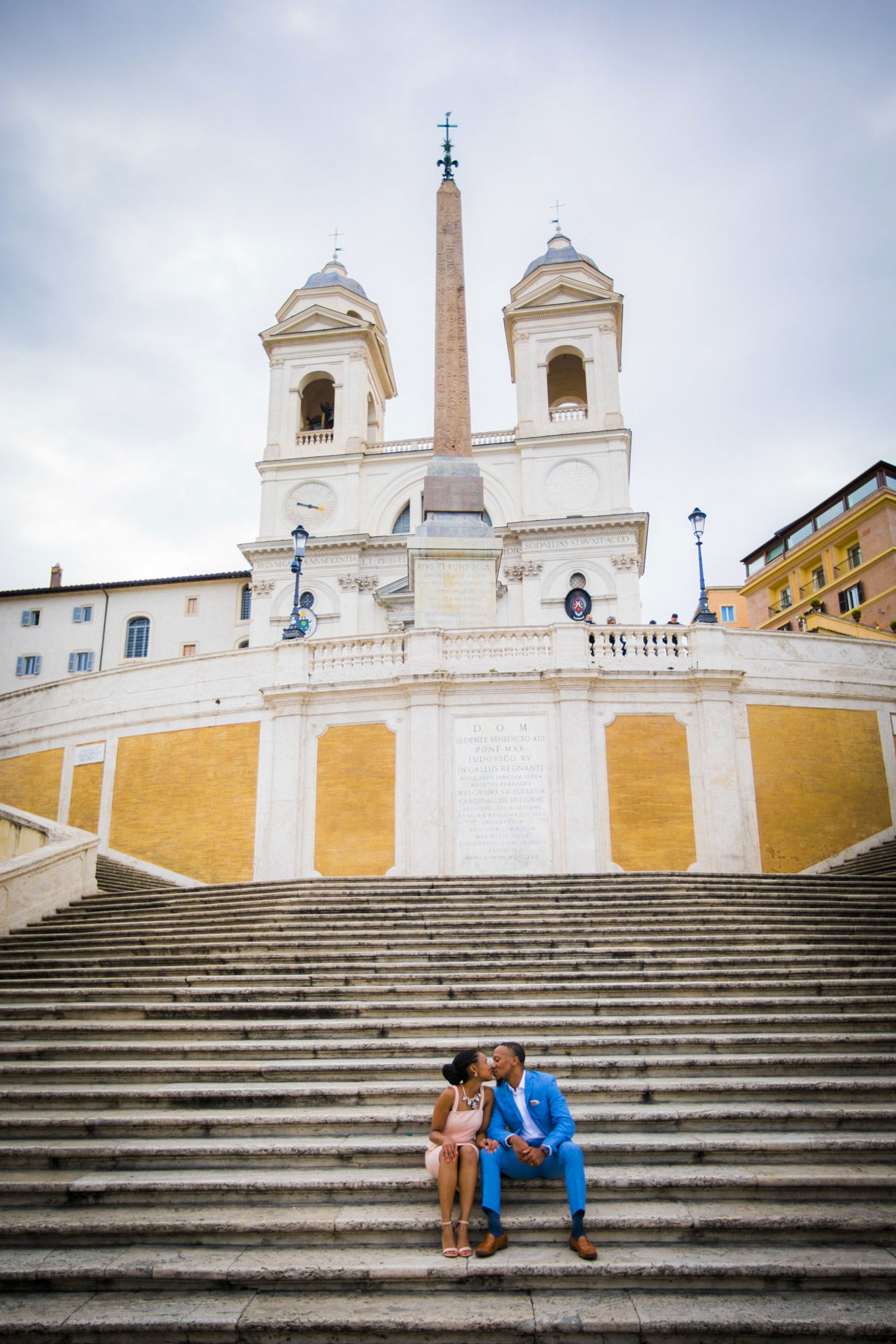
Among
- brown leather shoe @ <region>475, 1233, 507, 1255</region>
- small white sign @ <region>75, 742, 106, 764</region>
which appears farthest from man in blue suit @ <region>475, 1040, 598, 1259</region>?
small white sign @ <region>75, 742, 106, 764</region>

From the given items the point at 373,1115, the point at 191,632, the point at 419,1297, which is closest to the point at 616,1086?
the point at 373,1115

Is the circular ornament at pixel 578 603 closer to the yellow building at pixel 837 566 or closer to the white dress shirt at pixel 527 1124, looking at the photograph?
the yellow building at pixel 837 566

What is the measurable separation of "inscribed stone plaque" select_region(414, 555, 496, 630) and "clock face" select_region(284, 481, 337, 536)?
15.9 metres

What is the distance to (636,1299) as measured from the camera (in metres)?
4.74

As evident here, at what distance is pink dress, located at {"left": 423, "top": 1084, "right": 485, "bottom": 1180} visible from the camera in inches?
210

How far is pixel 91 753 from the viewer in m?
19.4

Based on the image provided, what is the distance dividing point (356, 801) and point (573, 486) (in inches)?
767

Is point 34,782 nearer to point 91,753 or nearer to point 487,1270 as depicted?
point 91,753

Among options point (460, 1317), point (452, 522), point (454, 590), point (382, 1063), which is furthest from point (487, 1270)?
point (452, 522)

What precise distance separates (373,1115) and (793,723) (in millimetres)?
Answer: 12792

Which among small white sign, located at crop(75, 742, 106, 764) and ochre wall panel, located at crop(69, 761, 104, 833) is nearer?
ochre wall panel, located at crop(69, 761, 104, 833)

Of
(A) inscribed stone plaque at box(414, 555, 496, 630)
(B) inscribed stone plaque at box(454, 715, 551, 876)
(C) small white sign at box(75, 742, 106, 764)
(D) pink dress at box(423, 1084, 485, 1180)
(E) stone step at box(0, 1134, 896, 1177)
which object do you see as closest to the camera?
(D) pink dress at box(423, 1084, 485, 1180)

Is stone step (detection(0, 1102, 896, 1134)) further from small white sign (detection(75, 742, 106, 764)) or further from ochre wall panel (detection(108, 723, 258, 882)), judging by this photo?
small white sign (detection(75, 742, 106, 764))

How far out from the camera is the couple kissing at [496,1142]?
16.7 ft
